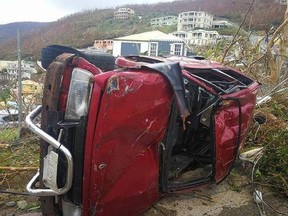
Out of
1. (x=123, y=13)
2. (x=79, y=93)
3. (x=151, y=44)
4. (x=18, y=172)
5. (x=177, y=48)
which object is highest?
(x=123, y=13)

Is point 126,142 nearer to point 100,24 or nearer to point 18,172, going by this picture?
point 18,172

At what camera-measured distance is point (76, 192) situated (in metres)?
2.12

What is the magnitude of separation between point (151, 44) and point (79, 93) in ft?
120

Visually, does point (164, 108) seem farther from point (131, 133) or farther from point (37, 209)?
point (37, 209)

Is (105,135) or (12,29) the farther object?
(12,29)

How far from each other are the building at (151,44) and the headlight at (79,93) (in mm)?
32487

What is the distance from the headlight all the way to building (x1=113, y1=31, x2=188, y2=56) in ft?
107

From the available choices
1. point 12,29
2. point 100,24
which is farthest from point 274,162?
point 100,24

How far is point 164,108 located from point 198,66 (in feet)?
3.15

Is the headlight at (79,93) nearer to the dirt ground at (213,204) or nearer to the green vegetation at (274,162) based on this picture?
the dirt ground at (213,204)

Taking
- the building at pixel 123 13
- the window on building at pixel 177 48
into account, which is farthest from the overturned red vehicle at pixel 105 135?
the building at pixel 123 13

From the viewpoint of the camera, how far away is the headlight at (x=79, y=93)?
6.68 feet

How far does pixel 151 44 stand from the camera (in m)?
37.7

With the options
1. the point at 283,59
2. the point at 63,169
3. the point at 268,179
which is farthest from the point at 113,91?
the point at 283,59
